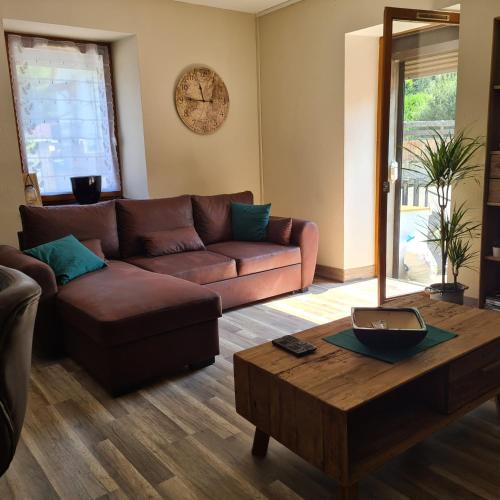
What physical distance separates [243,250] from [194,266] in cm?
56

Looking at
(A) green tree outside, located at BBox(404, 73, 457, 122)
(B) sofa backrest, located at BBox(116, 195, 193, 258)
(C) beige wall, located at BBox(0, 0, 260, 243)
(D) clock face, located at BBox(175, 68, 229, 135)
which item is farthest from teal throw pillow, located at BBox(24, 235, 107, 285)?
(A) green tree outside, located at BBox(404, 73, 457, 122)

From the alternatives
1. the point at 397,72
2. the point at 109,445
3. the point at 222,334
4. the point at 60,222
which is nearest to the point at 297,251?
the point at 222,334

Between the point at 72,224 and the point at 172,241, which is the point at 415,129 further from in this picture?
the point at 72,224

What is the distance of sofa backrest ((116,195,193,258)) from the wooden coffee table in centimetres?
219

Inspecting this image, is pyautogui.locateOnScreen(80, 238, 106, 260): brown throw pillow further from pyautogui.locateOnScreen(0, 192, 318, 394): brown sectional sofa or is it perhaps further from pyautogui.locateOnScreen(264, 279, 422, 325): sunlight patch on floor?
pyautogui.locateOnScreen(264, 279, 422, 325): sunlight patch on floor

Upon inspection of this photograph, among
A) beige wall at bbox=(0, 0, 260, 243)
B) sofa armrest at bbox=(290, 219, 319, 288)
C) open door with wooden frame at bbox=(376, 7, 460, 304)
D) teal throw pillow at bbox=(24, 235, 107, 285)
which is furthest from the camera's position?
sofa armrest at bbox=(290, 219, 319, 288)

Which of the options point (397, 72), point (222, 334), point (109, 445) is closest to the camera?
point (109, 445)

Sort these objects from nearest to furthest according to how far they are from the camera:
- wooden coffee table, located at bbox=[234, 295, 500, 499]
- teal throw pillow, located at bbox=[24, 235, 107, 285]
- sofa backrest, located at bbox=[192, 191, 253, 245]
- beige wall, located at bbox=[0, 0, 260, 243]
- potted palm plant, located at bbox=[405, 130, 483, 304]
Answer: wooden coffee table, located at bbox=[234, 295, 500, 499] → teal throw pillow, located at bbox=[24, 235, 107, 285] → potted palm plant, located at bbox=[405, 130, 483, 304] → beige wall, located at bbox=[0, 0, 260, 243] → sofa backrest, located at bbox=[192, 191, 253, 245]

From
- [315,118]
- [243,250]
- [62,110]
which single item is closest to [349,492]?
[243,250]

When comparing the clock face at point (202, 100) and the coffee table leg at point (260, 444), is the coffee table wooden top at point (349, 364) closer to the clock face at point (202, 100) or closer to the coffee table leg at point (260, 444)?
the coffee table leg at point (260, 444)

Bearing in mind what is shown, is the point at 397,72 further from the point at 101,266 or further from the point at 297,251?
the point at 101,266

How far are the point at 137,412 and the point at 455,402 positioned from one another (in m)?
1.46

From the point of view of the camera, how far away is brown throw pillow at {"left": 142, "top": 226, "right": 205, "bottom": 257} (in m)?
3.95

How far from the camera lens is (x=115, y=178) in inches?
202
